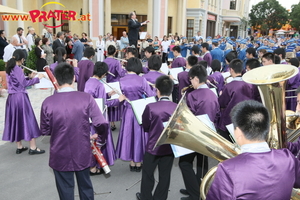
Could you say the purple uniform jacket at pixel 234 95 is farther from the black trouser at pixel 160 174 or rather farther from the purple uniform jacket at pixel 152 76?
the black trouser at pixel 160 174

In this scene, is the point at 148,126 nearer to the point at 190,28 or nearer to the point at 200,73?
the point at 200,73

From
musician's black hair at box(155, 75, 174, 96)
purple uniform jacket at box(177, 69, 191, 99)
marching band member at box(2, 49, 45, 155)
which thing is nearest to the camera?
musician's black hair at box(155, 75, 174, 96)

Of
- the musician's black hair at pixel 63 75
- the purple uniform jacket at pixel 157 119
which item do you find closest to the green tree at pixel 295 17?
the purple uniform jacket at pixel 157 119

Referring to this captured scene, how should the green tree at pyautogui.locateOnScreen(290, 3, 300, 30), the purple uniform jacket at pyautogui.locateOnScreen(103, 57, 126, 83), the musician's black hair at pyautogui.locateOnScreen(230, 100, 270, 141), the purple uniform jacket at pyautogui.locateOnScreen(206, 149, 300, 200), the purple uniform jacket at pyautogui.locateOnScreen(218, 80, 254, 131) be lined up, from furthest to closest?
the green tree at pyautogui.locateOnScreen(290, 3, 300, 30)
the purple uniform jacket at pyautogui.locateOnScreen(103, 57, 126, 83)
the purple uniform jacket at pyautogui.locateOnScreen(218, 80, 254, 131)
the musician's black hair at pyautogui.locateOnScreen(230, 100, 270, 141)
the purple uniform jacket at pyautogui.locateOnScreen(206, 149, 300, 200)

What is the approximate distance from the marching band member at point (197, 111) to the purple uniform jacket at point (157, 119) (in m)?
0.37

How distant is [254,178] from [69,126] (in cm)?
189

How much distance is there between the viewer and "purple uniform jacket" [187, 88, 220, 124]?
12.0ft

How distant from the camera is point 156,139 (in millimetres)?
3252

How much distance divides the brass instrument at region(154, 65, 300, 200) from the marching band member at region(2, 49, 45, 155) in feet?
9.70

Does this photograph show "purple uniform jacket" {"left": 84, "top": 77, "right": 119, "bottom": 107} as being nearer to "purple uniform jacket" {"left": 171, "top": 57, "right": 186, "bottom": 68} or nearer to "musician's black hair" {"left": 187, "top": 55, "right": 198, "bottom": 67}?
"musician's black hair" {"left": 187, "top": 55, "right": 198, "bottom": 67}

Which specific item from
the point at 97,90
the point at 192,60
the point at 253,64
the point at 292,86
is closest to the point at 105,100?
the point at 97,90

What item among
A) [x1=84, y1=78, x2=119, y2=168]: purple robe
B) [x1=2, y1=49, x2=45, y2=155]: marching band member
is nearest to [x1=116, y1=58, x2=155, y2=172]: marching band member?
[x1=84, y1=78, x2=119, y2=168]: purple robe

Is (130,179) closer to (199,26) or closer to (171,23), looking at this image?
(171,23)

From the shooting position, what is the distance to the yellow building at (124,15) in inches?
771
